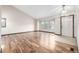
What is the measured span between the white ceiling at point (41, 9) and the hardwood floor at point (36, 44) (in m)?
0.41

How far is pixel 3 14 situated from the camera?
192 centimetres

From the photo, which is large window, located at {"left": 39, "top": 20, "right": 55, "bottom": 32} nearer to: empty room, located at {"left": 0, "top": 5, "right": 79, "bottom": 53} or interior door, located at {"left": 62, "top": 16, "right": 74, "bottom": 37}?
empty room, located at {"left": 0, "top": 5, "right": 79, "bottom": 53}

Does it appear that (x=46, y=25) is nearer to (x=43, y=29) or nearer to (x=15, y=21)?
(x=43, y=29)

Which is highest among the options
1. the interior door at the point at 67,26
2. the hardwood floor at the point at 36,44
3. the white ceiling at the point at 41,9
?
the white ceiling at the point at 41,9

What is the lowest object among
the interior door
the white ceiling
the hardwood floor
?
the hardwood floor

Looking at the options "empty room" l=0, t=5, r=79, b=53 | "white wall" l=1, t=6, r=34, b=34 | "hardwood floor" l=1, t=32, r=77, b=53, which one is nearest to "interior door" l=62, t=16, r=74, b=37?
"empty room" l=0, t=5, r=79, b=53

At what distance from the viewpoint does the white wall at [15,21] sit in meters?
1.93

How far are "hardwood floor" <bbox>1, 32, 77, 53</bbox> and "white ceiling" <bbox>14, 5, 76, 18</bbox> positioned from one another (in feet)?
1.34

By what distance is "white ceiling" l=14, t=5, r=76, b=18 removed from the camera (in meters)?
1.95

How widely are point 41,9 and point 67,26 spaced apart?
58cm

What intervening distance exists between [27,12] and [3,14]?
445mm

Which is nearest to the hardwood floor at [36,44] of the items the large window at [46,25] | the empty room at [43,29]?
the empty room at [43,29]

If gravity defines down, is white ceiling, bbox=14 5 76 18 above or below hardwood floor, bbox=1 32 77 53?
above

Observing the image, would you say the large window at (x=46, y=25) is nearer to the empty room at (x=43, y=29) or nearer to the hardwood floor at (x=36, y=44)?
the empty room at (x=43, y=29)
